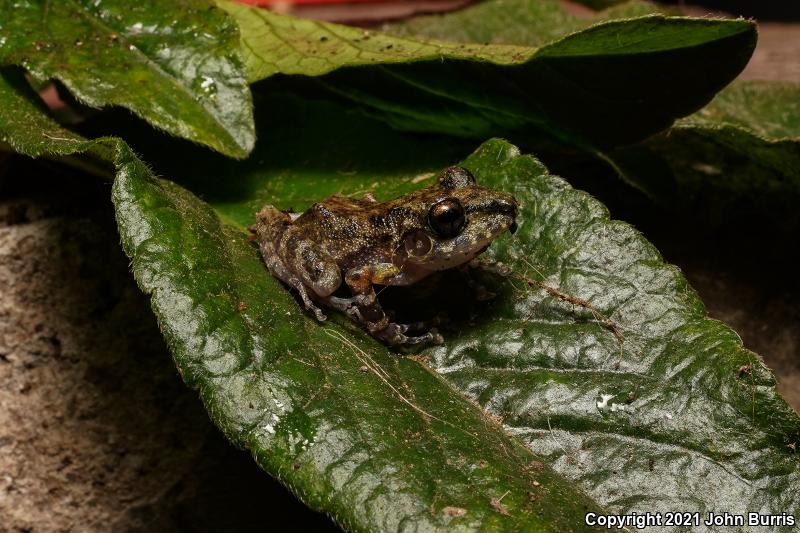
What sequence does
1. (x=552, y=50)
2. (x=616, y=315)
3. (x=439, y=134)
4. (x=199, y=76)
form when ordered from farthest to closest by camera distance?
(x=439, y=134) → (x=199, y=76) → (x=552, y=50) → (x=616, y=315)

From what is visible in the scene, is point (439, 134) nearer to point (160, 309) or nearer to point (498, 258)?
point (498, 258)

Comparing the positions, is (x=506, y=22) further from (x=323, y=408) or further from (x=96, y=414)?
(x=323, y=408)

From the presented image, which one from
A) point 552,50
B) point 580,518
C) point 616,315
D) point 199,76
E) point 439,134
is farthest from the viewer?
point 439,134

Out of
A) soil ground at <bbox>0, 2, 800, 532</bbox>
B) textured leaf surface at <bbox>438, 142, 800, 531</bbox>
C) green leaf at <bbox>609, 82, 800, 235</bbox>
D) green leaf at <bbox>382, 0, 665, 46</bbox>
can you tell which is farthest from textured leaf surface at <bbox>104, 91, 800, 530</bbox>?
green leaf at <bbox>382, 0, 665, 46</bbox>

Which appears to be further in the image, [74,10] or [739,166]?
[739,166]

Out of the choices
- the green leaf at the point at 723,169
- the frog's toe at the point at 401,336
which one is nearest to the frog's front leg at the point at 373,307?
the frog's toe at the point at 401,336

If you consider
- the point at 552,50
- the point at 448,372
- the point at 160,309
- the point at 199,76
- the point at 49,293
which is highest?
the point at 552,50

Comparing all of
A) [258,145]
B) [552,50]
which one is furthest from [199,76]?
[552,50]

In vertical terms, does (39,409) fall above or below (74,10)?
below

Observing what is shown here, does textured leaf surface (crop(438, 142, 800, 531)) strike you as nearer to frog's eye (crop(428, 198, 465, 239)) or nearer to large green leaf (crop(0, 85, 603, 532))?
large green leaf (crop(0, 85, 603, 532))
